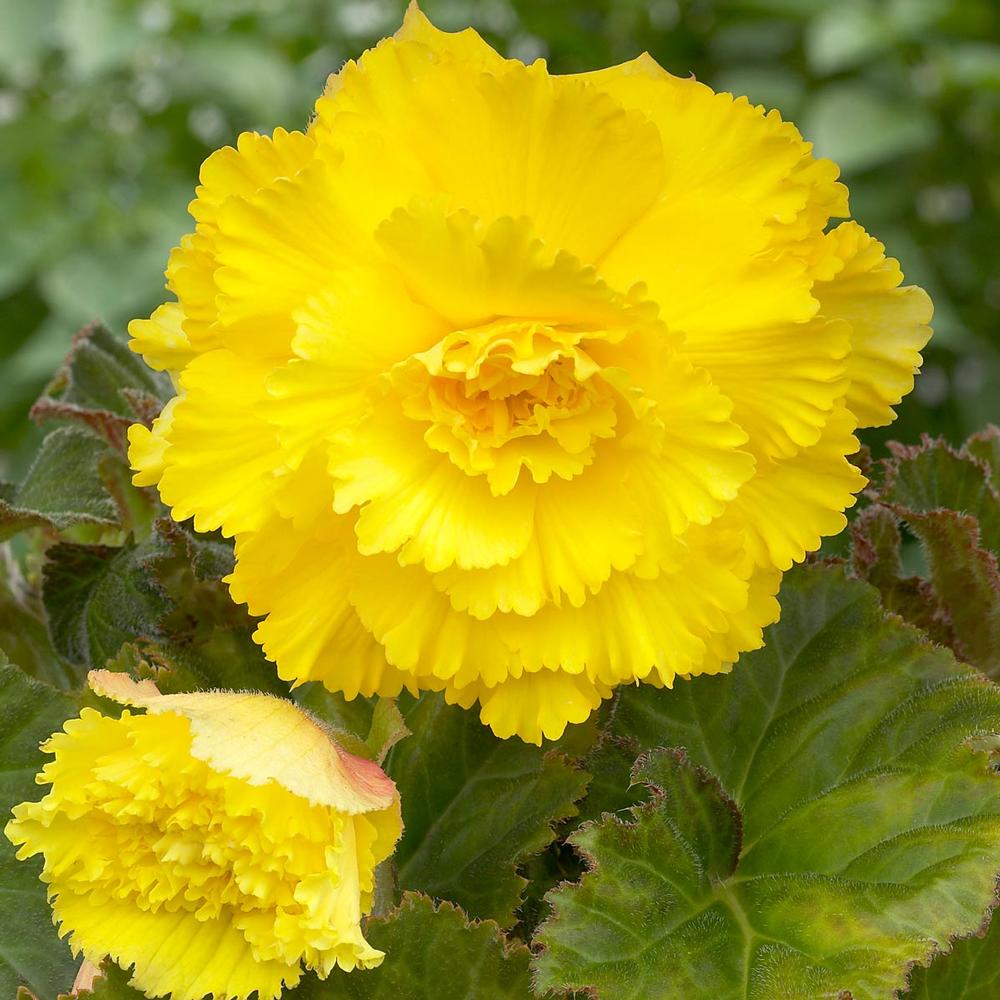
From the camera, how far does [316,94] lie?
221 centimetres

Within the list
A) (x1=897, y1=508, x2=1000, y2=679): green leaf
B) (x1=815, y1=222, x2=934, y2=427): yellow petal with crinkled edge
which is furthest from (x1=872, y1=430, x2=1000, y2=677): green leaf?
(x1=815, y1=222, x2=934, y2=427): yellow petal with crinkled edge

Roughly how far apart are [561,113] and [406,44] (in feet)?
0.23

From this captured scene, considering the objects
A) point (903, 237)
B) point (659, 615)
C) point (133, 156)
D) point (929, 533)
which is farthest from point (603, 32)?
point (659, 615)

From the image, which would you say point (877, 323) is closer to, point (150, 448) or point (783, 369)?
point (783, 369)

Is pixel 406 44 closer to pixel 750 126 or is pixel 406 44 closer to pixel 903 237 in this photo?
pixel 750 126

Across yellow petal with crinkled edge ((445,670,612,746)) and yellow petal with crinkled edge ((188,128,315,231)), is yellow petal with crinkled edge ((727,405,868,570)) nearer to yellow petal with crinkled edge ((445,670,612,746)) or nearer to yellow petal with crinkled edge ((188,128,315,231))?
yellow petal with crinkled edge ((445,670,612,746))

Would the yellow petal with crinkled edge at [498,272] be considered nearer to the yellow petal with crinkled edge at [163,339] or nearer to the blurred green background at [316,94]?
the yellow petal with crinkled edge at [163,339]

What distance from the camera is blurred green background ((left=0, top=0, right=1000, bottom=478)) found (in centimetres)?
200

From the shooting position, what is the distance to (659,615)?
52cm

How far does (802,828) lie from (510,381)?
0.24m

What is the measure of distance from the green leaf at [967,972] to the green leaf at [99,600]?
0.39 m

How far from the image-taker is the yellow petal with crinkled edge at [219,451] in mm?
508

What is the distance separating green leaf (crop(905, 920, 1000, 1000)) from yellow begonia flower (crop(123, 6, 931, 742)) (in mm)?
199

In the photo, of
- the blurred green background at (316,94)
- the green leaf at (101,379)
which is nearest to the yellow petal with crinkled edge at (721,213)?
the green leaf at (101,379)
